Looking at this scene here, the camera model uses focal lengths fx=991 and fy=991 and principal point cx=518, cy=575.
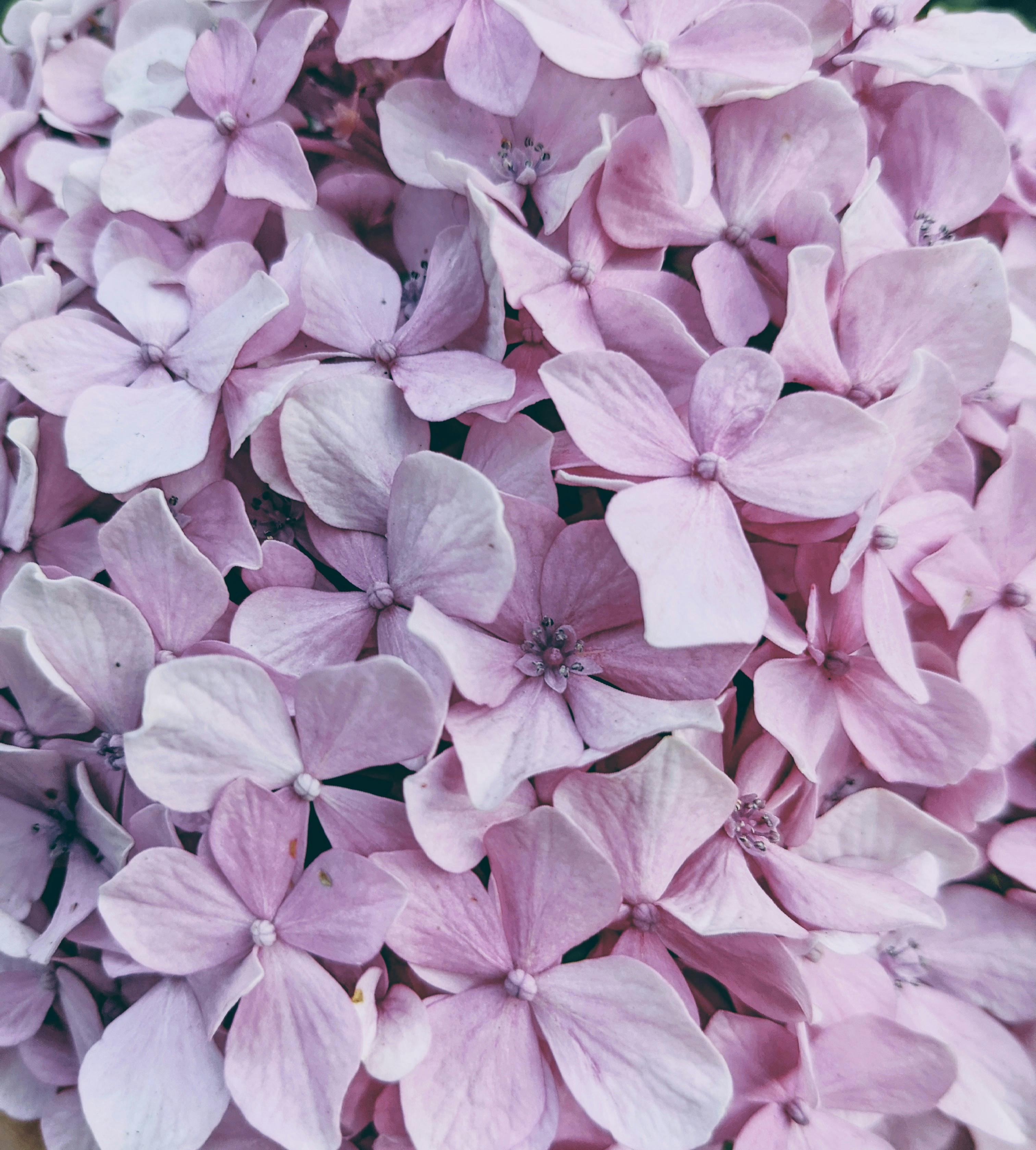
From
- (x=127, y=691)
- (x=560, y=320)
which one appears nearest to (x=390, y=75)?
(x=560, y=320)

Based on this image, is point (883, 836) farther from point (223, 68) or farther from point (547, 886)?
point (223, 68)

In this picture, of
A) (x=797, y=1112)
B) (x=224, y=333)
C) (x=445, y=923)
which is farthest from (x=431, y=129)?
(x=797, y=1112)

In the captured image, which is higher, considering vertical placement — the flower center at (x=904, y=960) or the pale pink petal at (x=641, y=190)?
the pale pink petal at (x=641, y=190)

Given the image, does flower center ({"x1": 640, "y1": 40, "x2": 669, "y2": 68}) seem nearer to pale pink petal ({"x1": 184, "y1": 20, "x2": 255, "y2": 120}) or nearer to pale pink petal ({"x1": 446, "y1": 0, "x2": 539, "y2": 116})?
pale pink petal ({"x1": 446, "y1": 0, "x2": 539, "y2": 116})

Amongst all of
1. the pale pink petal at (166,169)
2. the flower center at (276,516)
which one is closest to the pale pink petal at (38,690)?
the flower center at (276,516)

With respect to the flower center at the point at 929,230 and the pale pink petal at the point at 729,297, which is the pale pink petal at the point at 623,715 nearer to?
the pale pink petal at the point at 729,297
